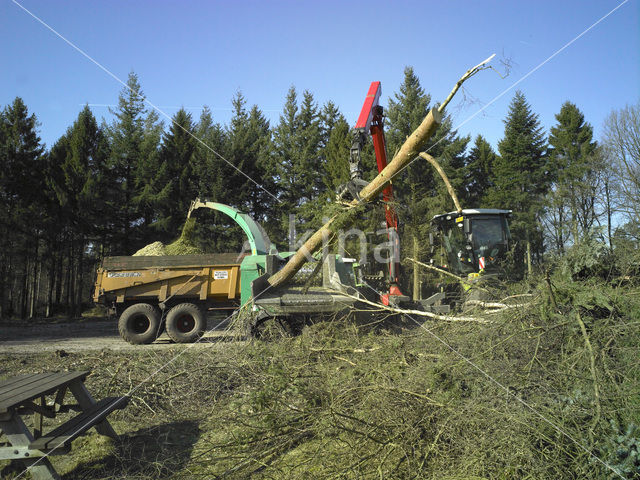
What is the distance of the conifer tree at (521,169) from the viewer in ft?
90.1

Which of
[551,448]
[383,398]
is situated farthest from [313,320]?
[551,448]

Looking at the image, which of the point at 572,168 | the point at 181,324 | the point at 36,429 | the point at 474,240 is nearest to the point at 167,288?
the point at 181,324

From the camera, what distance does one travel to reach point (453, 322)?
470cm

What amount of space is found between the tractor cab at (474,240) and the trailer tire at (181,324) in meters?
5.37

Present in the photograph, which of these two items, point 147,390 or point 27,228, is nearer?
point 147,390

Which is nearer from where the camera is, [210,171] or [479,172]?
[210,171]

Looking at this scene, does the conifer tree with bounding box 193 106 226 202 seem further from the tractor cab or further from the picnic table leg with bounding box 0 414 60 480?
the picnic table leg with bounding box 0 414 60 480

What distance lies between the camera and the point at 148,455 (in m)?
3.76

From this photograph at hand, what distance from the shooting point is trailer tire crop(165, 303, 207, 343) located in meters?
9.89

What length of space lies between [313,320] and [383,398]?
3.36 meters

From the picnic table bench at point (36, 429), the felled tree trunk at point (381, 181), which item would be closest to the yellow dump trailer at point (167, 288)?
the felled tree trunk at point (381, 181)

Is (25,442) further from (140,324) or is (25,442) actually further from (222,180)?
(222,180)

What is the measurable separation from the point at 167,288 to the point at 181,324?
87cm

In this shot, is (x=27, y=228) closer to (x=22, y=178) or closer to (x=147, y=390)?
(x=22, y=178)
